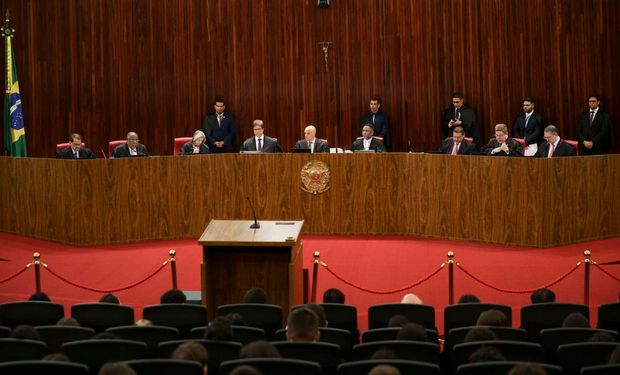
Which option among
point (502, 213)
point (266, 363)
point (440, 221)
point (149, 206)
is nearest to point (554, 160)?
point (502, 213)

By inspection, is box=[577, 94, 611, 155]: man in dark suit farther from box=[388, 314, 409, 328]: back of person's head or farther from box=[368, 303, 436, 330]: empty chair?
box=[388, 314, 409, 328]: back of person's head

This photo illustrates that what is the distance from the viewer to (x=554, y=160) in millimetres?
11602

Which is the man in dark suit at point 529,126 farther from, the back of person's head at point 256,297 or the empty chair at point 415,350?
the empty chair at point 415,350

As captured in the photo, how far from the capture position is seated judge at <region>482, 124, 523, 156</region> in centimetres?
1213

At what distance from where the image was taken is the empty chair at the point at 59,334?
6.00 m

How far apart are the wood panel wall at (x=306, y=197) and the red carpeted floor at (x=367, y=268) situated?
0.22m

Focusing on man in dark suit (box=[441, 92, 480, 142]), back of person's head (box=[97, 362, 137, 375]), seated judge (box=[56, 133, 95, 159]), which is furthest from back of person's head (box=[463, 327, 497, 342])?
man in dark suit (box=[441, 92, 480, 142])

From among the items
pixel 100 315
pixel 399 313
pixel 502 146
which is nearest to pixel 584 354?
pixel 399 313

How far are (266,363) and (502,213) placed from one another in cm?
774

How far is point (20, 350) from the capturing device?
538 cm

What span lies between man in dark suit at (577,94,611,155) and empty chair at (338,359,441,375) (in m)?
10.8

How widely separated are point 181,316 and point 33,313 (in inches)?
44.3

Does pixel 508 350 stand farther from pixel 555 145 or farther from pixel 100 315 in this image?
pixel 555 145

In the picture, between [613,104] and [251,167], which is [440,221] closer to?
[251,167]
